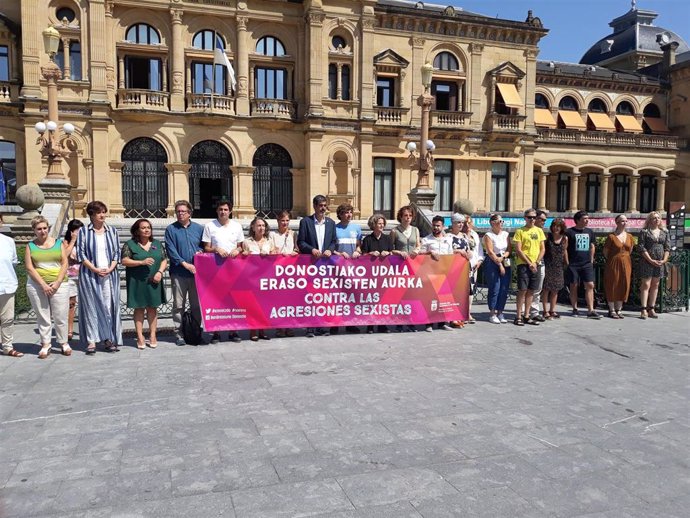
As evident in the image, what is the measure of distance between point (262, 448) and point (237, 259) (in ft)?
15.2

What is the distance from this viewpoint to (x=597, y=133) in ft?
Result: 125

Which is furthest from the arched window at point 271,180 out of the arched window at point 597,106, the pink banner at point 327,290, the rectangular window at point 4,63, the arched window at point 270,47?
the arched window at point 597,106

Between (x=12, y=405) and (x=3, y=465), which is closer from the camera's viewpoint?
(x=3, y=465)

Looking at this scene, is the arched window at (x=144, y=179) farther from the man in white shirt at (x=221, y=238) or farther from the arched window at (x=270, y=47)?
the man in white shirt at (x=221, y=238)

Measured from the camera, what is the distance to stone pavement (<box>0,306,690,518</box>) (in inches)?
155

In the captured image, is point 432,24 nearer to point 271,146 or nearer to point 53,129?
point 271,146

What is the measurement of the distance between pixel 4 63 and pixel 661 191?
4082cm

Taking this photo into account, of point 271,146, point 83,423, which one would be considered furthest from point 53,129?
point 83,423

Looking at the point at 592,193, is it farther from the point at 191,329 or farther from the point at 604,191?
the point at 191,329

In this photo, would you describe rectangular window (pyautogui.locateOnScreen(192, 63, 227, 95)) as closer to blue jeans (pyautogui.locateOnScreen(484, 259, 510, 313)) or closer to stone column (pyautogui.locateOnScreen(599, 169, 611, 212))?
blue jeans (pyautogui.locateOnScreen(484, 259, 510, 313))

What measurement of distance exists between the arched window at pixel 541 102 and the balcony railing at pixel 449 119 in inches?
327

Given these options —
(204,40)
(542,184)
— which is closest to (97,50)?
(204,40)

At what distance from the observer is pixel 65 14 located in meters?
26.4

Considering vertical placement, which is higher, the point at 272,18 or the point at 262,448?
the point at 272,18
